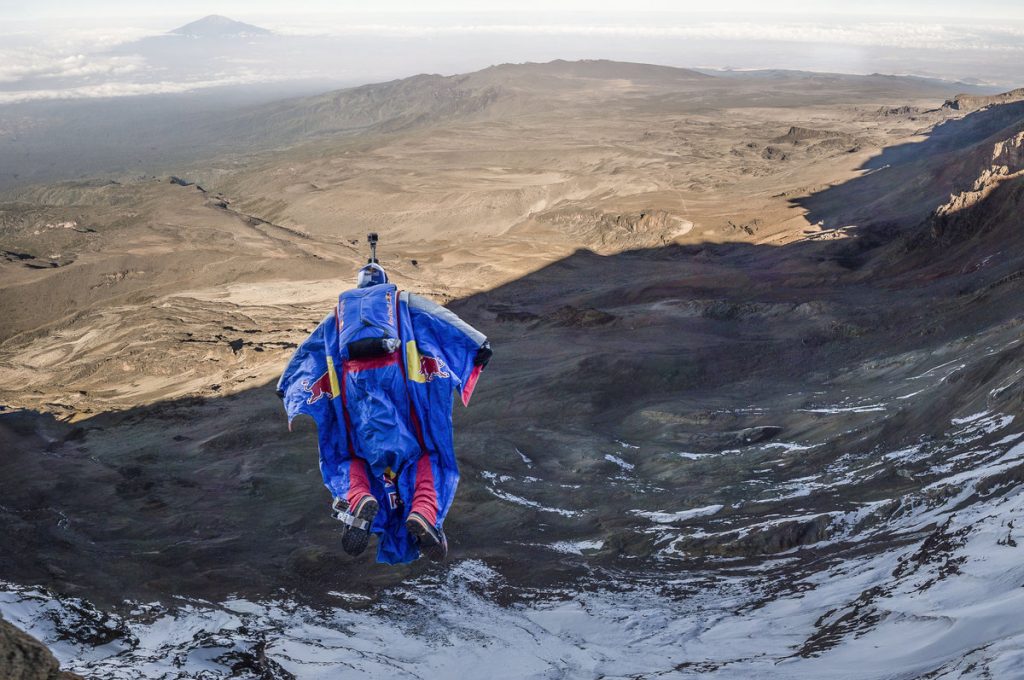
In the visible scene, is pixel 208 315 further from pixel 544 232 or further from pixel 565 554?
pixel 565 554

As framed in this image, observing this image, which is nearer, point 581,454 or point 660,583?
point 660,583

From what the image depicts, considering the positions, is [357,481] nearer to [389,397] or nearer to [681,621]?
[389,397]

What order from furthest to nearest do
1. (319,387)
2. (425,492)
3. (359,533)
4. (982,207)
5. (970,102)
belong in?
(970,102) → (982,207) → (319,387) → (425,492) → (359,533)

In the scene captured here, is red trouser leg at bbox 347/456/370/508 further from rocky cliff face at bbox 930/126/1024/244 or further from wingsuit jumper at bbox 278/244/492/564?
rocky cliff face at bbox 930/126/1024/244

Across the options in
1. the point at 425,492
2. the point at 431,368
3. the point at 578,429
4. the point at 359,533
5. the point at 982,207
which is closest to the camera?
the point at 359,533

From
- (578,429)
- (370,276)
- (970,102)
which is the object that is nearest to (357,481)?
(370,276)

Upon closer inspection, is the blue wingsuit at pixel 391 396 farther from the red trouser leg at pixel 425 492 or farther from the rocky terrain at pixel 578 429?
the rocky terrain at pixel 578 429

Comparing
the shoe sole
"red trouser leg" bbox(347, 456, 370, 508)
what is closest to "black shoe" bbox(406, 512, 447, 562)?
the shoe sole

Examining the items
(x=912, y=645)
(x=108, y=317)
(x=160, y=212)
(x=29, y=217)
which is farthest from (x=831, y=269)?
(x=29, y=217)
